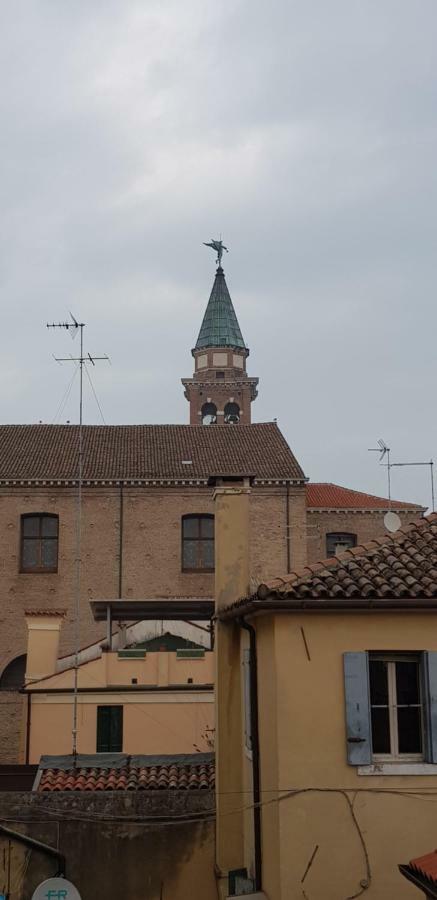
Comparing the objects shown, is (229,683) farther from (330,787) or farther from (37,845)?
(330,787)

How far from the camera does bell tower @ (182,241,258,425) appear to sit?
209 ft

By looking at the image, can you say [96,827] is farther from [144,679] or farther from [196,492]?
[196,492]

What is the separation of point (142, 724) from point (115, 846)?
927 centimetres

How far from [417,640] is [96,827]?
570cm

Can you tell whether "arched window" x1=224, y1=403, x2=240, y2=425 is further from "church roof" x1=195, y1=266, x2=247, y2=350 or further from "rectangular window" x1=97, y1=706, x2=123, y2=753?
"rectangular window" x1=97, y1=706, x2=123, y2=753

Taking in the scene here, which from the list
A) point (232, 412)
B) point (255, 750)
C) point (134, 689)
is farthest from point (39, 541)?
point (232, 412)

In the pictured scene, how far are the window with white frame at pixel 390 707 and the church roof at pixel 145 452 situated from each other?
78.2 feet

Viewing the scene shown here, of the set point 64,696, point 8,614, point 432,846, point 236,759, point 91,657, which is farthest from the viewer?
point 8,614

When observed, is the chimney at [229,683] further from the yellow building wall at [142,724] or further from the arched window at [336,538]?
the arched window at [336,538]

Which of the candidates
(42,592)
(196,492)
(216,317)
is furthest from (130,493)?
(216,317)

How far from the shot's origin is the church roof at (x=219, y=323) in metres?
67.4

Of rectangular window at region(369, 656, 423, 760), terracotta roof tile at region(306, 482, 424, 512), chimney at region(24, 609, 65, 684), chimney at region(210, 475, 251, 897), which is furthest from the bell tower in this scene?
rectangular window at region(369, 656, 423, 760)

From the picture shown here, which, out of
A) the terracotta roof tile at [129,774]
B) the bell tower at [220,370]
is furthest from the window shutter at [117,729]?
the bell tower at [220,370]

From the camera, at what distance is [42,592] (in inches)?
1374
